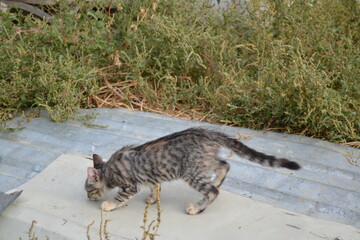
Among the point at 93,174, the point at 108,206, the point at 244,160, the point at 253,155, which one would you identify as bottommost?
the point at 108,206

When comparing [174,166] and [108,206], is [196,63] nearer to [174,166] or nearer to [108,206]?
[174,166]

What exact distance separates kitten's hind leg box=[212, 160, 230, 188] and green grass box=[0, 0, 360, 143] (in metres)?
1.17

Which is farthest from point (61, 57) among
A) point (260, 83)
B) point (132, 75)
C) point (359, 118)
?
point (359, 118)

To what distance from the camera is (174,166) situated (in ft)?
13.6

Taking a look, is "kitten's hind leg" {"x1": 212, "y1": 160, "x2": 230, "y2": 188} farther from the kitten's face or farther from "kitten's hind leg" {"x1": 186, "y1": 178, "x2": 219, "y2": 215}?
the kitten's face

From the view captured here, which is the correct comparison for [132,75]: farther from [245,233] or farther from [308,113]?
[245,233]

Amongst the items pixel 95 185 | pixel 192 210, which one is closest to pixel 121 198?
pixel 95 185

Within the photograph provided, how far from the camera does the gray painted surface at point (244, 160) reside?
4.17 meters

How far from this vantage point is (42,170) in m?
4.92

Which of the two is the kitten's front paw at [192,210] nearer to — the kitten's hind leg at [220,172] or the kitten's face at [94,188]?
the kitten's hind leg at [220,172]

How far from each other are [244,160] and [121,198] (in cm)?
115

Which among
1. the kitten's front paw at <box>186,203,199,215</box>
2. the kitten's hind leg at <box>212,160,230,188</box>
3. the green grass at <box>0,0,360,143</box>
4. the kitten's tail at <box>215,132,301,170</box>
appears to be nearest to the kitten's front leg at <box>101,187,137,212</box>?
the kitten's front paw at <box>186,203,199,215</box>

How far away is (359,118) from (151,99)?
7.37ft

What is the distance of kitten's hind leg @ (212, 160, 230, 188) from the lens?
13.7 feet
